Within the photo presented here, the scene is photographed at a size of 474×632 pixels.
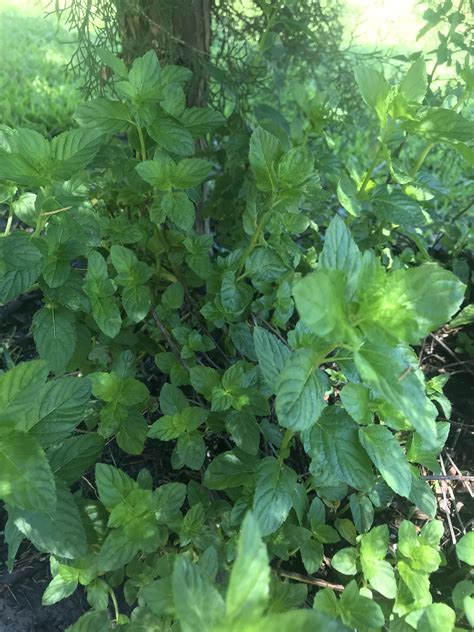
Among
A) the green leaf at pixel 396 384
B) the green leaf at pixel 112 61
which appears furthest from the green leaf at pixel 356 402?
the green leaf at pixel 112 61

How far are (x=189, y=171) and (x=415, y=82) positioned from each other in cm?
54

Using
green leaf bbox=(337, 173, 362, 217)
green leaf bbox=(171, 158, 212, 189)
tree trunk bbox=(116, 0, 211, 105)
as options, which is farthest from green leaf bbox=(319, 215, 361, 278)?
tree trunk bbox=(116, 0, 211, 105)

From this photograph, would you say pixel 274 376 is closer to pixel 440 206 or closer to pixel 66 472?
pixel 66 472

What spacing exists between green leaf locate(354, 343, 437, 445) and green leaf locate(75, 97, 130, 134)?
843 mm

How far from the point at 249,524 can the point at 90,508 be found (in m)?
0.66

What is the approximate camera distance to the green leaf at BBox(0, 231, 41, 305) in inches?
43.4

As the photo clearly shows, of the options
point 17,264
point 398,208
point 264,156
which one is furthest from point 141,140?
point 398,208

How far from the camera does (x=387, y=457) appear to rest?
0.94m

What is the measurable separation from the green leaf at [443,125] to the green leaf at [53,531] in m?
1.07

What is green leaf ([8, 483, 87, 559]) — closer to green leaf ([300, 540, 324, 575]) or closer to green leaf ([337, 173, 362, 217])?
green leaf ([300, 540, 324, 575])

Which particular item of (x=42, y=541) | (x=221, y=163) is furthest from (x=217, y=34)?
(x=42, y=541)

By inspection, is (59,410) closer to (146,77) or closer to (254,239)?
(254,239)

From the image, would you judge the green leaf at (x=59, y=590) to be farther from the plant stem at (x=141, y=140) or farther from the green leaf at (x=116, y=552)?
the plant stem at (x=141, y=140)

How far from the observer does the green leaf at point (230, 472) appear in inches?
44.4
